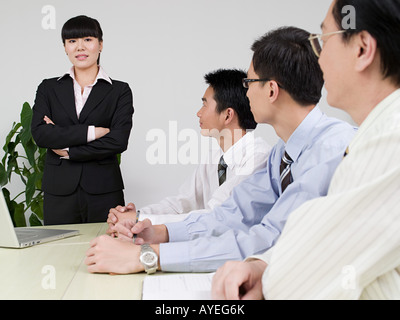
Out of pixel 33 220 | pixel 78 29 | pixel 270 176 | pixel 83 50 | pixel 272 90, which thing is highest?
pixel 78 29

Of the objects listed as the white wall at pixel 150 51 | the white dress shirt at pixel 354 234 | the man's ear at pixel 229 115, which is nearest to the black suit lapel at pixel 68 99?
the man's ear at pixel 229 115

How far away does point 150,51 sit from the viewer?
4.60 meters

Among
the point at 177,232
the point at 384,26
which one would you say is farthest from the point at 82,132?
the point at 384,26

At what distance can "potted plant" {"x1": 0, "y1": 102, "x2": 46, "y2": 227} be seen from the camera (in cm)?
402

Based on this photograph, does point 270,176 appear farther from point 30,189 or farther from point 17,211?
point 17,211

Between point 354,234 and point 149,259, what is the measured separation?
637 millimetres

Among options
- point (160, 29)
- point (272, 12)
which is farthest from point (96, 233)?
point (272, 12)

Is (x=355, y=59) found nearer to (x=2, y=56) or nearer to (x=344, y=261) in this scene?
(x=344, y=261)

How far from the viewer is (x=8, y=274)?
132 centimetres

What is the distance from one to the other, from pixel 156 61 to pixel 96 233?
289cm

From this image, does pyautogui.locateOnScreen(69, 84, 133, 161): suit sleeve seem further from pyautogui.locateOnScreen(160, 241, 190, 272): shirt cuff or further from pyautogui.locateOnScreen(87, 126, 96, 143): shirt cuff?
pyautogui.locateOnScreen(160, 241, 190, 272): shirt cuff

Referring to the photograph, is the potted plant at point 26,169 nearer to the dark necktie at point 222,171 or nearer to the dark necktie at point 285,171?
the dark necktie at point 222,171

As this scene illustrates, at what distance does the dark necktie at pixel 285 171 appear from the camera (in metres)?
1.65

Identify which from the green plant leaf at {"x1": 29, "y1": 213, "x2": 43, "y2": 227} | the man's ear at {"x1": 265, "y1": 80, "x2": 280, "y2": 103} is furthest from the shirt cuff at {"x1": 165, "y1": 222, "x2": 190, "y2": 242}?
the green plant leaf at {"x1": 29, "y1": 213, "x2": 43, "y2": 227}
